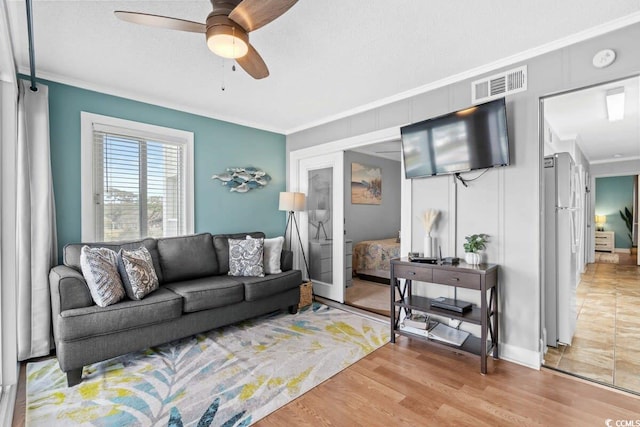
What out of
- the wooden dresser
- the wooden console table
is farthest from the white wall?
the wooden dresser

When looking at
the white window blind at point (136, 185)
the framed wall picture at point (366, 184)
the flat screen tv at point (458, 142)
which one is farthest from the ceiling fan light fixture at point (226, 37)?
the framed wall picture at point (366, 184)

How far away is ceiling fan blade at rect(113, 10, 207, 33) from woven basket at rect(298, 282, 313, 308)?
2.94 metres

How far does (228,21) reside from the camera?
65.3 inches

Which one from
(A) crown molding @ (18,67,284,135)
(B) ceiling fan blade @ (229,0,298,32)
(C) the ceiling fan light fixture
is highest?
(A) crown molding @ (18,67,284,135)

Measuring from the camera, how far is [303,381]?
2.27 meters

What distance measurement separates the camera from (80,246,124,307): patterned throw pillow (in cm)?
238

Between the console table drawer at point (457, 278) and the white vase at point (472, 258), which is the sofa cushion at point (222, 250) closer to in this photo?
the console table drawer at point (457, 278)

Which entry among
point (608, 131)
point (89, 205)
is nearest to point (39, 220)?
point (89, 205)

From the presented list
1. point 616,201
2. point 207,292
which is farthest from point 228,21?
point 616,201

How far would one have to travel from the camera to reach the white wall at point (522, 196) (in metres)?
2.24

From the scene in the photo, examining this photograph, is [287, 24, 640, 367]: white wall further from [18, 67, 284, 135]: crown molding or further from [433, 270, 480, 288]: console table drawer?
[18, 67, 284, 135]: crown molding

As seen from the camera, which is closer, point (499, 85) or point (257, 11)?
point (257, 11)

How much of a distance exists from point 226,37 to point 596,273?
760 cm

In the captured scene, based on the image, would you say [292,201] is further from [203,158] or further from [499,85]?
[499,85]
